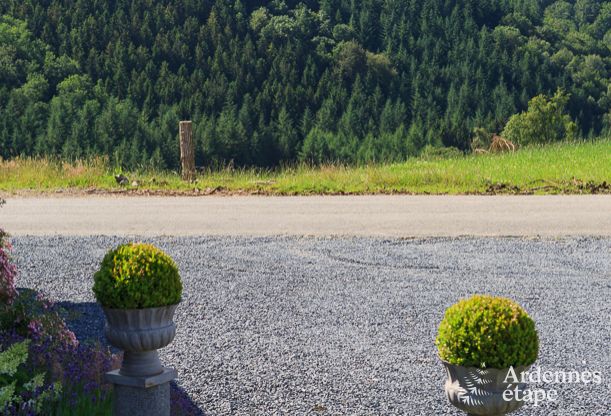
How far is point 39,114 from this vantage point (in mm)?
79938

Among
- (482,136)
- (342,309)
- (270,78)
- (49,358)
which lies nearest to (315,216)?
(342,309)

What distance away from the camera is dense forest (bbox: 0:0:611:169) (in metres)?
82.8

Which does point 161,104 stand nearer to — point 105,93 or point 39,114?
point 105,93

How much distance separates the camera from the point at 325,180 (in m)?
17.0

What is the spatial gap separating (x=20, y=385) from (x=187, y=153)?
44.7ft

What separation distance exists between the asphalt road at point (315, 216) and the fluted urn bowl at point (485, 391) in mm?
7528

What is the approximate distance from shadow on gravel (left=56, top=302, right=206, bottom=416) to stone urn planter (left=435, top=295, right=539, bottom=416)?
198 cm

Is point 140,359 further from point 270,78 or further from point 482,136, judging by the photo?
point 270,78

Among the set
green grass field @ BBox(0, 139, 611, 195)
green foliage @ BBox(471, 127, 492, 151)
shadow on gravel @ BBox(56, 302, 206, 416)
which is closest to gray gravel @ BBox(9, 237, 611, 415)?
shadow on gravel @ BBox(56, 302, 206, 416)

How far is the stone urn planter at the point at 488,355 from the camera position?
3262 millimetres

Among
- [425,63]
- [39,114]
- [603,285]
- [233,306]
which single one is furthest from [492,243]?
[425,63]

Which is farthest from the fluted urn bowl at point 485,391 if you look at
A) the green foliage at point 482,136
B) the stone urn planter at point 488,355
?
the green foliage at point 482,136

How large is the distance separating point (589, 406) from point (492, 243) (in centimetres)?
536

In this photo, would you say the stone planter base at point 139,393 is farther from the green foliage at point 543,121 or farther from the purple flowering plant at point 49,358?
the green foliage at point 543,121
